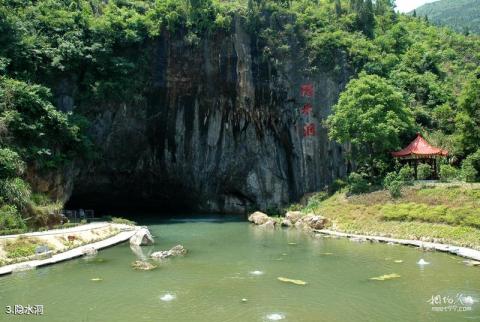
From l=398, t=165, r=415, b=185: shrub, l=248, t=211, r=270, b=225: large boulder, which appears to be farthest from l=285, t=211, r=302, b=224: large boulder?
l=398, t=165, r=415, b=185: shrub

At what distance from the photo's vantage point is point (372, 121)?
33.4 m

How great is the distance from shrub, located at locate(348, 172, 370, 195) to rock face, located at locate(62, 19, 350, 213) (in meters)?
4.48

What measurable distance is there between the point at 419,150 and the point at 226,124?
17724mm

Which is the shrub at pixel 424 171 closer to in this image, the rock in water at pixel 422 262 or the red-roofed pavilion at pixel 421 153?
the red-roofed pavilion at pixel 421 153

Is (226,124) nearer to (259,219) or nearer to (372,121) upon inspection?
(259,219)

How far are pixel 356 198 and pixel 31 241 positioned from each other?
21452 millimetres

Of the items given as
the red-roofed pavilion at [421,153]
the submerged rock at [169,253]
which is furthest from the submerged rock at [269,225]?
the submerged rock at [169,253]

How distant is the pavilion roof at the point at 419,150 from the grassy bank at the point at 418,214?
3.70 metres

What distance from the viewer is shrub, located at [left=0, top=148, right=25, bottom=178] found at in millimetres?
25844

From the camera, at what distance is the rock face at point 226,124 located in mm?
41562

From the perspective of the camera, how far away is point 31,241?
70.4ft

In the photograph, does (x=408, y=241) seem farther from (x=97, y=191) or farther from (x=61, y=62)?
(x=97, y=191)

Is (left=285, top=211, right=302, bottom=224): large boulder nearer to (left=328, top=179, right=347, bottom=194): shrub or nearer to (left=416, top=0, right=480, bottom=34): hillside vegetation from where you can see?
(left=328, top=179, right=347, bottom=194): shrub

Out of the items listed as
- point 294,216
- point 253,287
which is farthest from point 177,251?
point 294,216
